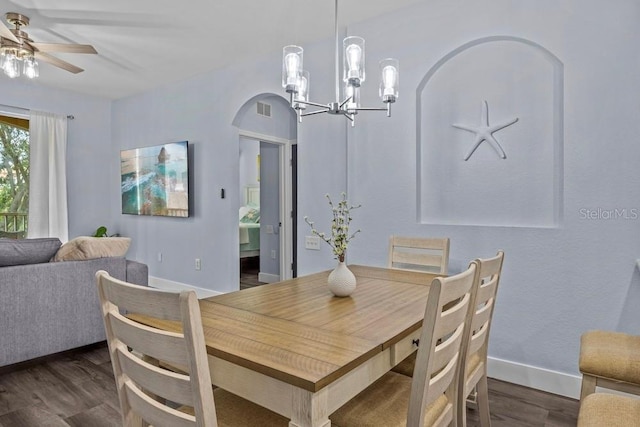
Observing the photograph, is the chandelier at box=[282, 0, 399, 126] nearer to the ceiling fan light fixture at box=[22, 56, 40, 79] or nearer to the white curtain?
the ceiling fan light fixture at box=[22, 56, 40, 79]

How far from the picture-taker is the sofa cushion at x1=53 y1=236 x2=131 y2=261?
2.74m

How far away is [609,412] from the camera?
1154 millimetres

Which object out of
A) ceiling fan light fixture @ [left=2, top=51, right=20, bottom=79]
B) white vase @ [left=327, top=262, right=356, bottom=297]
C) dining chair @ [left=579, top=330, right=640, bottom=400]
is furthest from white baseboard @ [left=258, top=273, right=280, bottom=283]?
dining chair @ [left=579, top=330, right=640, bottom=400]

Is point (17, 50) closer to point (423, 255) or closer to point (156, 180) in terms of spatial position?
point (156, 180)

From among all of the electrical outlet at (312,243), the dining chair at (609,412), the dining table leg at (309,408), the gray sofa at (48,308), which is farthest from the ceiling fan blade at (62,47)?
the dining chair at (609,412)

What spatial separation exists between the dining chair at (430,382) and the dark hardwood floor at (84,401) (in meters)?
0.90

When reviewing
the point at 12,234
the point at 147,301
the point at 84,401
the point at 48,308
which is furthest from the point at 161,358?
the point at 12,234

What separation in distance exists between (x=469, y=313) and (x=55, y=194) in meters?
5.18

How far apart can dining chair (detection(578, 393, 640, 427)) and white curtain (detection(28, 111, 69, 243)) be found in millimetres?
5466

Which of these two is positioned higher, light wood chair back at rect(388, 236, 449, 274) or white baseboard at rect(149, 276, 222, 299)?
light wood chair back at rect(388, 236, 449, 274)

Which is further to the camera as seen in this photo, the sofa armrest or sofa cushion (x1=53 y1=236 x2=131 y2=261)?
the sofa armrest

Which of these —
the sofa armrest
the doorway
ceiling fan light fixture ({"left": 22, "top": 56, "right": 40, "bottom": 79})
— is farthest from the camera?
the doorway

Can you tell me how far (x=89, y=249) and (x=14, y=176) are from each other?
2.95 m

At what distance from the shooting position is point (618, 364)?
4.79 feet
